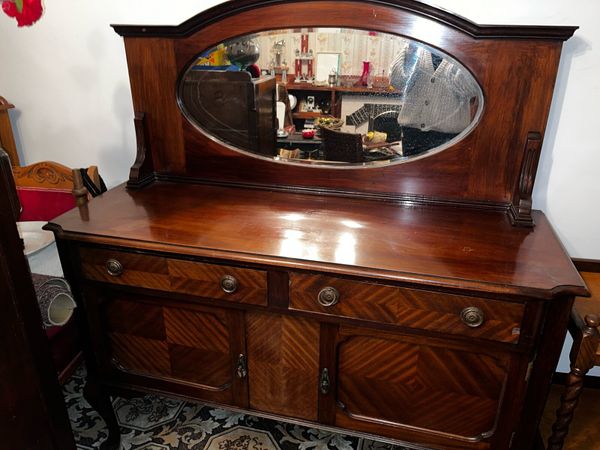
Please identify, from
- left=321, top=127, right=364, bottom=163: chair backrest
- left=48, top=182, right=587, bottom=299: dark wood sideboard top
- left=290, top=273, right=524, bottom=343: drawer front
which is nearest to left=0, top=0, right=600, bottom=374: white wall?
left=48, top=182, right=587, bottom=299: dark wood sideboard top

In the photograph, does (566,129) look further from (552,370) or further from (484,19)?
(552,370)

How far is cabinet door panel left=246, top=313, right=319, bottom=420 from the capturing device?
1182mm

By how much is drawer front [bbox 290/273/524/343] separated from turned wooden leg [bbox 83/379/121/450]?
0.77 metres

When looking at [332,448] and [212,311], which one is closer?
[212,311]

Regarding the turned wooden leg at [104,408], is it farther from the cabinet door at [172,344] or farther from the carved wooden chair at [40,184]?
the carved wooden chair at [40,184]

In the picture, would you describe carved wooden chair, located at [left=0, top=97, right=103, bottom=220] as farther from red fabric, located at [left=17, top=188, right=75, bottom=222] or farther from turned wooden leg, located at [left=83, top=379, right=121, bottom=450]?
turned wooden leg, located at [left=83, top=379, right=121, bottom=450]

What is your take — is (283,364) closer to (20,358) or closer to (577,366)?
(20,358)

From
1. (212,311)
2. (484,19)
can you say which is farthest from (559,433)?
(484,19)

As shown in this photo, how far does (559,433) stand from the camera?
1.20m

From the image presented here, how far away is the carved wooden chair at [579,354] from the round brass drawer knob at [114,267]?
1185mm

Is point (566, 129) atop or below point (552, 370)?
atop

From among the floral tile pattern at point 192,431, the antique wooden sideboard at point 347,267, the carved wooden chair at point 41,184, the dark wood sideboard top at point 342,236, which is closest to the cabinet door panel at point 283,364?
the antique wooden sideboard at point 347,267

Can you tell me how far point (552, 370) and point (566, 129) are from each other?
2.52ft

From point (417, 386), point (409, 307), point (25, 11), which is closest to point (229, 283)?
point (409, 307)
